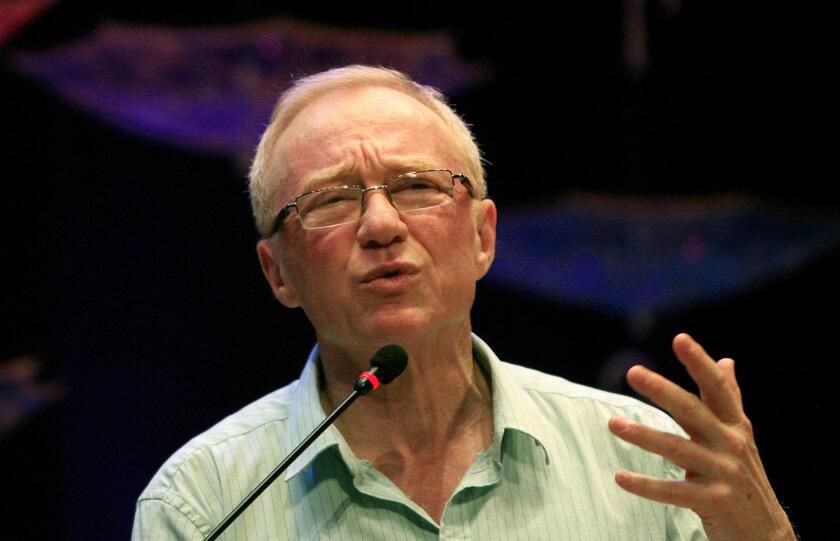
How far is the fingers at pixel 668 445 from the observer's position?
143 centimetres

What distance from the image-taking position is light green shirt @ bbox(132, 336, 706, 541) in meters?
1.79

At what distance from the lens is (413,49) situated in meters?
3.46

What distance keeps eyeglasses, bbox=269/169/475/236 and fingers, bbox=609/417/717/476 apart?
0.63m

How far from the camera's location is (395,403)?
6.33 feet

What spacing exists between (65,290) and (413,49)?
1.37 m

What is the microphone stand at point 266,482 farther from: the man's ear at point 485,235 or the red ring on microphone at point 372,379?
the man's ear at point 485,235

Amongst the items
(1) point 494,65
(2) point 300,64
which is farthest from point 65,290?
(1) point 494,65

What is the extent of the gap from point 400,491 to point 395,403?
18 cm

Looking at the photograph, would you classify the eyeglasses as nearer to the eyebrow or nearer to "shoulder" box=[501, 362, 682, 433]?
the eyebrow

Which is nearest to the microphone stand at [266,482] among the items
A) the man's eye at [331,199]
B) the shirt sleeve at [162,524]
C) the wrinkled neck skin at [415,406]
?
the shirt sleeve at [162,524]

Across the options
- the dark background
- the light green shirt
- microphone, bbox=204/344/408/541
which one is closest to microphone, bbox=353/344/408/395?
microphone, bbox=204/344/408/541

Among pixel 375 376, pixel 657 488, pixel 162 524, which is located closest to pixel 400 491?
pixel 375 376

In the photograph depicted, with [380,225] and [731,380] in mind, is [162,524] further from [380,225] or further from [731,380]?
[731,380]

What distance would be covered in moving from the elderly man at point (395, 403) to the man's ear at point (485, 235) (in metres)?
0.01
